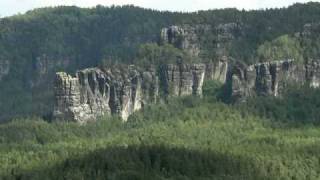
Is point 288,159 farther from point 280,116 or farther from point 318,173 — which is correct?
point 280,116

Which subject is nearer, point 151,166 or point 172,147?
point 151,166

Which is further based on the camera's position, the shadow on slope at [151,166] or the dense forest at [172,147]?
the dense forest at [172,147]

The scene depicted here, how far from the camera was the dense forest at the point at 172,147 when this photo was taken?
155375mm

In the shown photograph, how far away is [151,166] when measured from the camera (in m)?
157

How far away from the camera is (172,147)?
169125mm

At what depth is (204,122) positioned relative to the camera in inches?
7731

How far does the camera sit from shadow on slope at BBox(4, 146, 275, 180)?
496 feet

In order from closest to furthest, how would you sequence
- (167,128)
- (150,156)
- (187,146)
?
(150,156) → (187,146) → (167,128)

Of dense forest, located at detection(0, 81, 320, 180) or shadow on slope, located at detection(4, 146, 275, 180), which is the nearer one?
shadow on slope, located at detection(4, 146, 275, 180)

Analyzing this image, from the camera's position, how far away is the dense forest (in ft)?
510

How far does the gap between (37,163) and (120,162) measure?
15.5 metres

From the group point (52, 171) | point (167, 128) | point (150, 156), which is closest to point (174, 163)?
point (150, 156)

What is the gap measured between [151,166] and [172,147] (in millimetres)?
12626

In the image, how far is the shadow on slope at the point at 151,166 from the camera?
15125 centimetres
